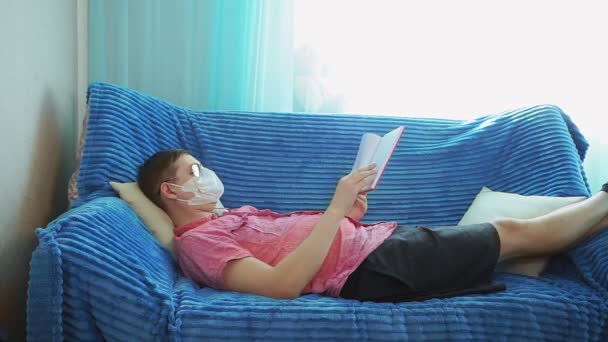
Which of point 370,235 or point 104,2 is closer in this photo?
point 370,235

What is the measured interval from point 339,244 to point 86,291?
0.57 m

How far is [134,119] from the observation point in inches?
60.4

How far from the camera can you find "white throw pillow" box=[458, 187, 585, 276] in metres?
1.35

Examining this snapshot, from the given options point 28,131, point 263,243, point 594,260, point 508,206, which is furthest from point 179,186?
point 594,260

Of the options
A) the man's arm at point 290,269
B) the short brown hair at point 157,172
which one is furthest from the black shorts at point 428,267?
the short brown hair at point 157,172

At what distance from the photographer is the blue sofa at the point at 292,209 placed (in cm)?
95

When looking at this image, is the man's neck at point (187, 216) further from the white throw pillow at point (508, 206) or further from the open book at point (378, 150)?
the white throw pillow at point (508, 206)

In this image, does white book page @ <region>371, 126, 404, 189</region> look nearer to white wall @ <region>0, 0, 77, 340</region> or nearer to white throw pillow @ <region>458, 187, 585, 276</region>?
white throw pillow @ <region>458, 187, 585, 276</region>

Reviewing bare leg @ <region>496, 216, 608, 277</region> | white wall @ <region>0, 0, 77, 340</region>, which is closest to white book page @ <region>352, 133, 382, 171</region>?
bare leg @ <region>496, 216, 608, 277</region>

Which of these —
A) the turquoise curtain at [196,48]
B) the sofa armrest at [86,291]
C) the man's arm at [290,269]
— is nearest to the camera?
the sofa armrest at [86,291]

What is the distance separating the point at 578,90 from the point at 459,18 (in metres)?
0.56

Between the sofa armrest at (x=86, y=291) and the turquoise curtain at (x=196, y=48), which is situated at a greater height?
the turquoise curtain at (x=196, y=48)

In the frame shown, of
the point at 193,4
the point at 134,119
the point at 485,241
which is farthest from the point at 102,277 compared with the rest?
the point at 193,4

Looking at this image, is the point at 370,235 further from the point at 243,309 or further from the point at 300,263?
the point at 243,309
